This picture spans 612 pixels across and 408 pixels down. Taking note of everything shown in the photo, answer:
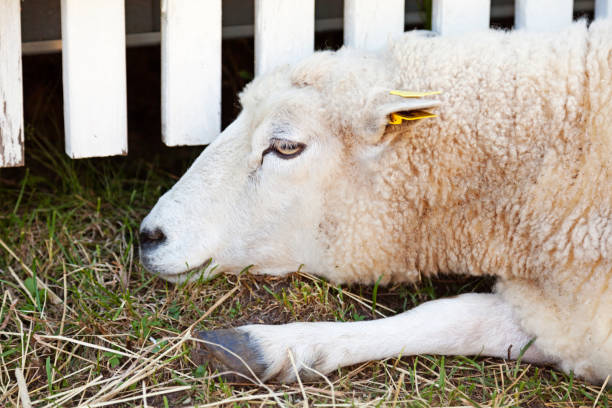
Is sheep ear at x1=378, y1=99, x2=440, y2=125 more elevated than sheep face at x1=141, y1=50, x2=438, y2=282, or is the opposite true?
sheep ear at x1=378, y1=99, x2=440, y2=125

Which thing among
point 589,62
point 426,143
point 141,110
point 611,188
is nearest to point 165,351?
point 426,143

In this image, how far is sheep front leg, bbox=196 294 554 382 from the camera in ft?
8.13

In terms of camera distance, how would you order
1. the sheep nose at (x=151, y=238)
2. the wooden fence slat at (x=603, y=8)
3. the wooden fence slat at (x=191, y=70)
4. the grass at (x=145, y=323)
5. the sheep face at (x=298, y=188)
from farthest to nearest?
1. the wooden fence slat at (x=603, y=8)
2. the wooden fence slat at (x=191, y=70)
3. the sheep nose at (x=151, y=238)
4. the sheep face at (x=298, y=188)
5. the grass at (x=145, y=323)

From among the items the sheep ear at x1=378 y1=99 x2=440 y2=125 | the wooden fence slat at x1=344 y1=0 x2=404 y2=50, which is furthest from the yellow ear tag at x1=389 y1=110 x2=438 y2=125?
the wooden fence slat at x1=344 y1=0 x2=404 y2=50

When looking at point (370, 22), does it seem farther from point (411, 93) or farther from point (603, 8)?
point (603, 8)

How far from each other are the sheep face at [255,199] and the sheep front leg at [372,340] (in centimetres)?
34

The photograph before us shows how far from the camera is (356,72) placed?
2.76 m

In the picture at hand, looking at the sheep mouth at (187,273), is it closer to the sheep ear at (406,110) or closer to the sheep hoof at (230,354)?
the sheep hoof at (230,354)

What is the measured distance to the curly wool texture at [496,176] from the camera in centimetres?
251

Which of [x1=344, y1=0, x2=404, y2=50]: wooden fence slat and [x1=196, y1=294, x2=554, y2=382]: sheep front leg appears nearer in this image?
[x1=196, y1=294, x2=554, y2=382]: sheep front leg

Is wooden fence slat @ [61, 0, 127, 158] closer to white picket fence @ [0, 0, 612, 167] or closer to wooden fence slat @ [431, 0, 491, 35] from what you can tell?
white picket fence @ [0, 0, 612, 167]

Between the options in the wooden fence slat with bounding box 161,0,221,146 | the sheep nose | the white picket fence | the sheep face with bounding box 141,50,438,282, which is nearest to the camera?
the sheep face with bounding box 141,50,438,282

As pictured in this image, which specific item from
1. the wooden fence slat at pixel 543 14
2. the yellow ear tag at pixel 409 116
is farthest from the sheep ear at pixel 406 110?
the wooden fence slat at pixel 543 14

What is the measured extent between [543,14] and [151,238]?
1.79 meters
